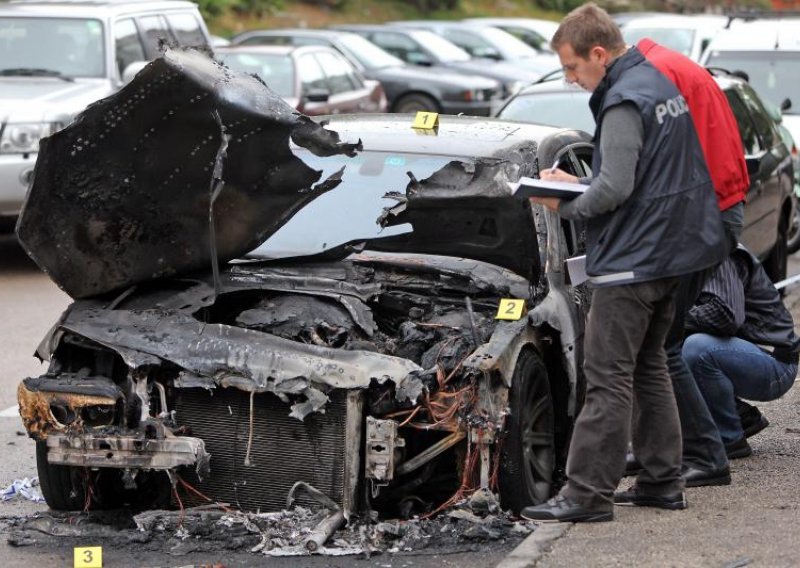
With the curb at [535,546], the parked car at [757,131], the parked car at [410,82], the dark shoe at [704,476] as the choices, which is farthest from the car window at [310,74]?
the curb at [535,546]

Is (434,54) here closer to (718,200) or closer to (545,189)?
(718,200)

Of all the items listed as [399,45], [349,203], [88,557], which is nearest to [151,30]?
[349,203]

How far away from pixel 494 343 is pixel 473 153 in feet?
4.09

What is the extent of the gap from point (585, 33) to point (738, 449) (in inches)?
91.6

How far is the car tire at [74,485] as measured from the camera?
235 inches

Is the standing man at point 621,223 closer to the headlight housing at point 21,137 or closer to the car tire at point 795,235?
the headlight housing at point 21,137

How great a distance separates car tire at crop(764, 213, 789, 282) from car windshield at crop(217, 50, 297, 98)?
739 centimetres

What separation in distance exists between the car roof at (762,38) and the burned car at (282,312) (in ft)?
27.9

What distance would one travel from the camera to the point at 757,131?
37.3 ft

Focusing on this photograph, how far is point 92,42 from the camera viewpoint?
13.4 metres

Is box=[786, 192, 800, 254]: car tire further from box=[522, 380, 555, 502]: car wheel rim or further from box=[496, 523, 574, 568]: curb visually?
box=[496, 523, 574, 568]: curb

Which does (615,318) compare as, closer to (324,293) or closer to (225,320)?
(324,293)

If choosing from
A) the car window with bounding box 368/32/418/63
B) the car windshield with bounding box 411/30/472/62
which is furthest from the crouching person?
the car windshield with bounding box 411/30/472/62

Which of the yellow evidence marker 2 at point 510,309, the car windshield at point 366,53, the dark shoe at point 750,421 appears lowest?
the car windshield at point 366,53
